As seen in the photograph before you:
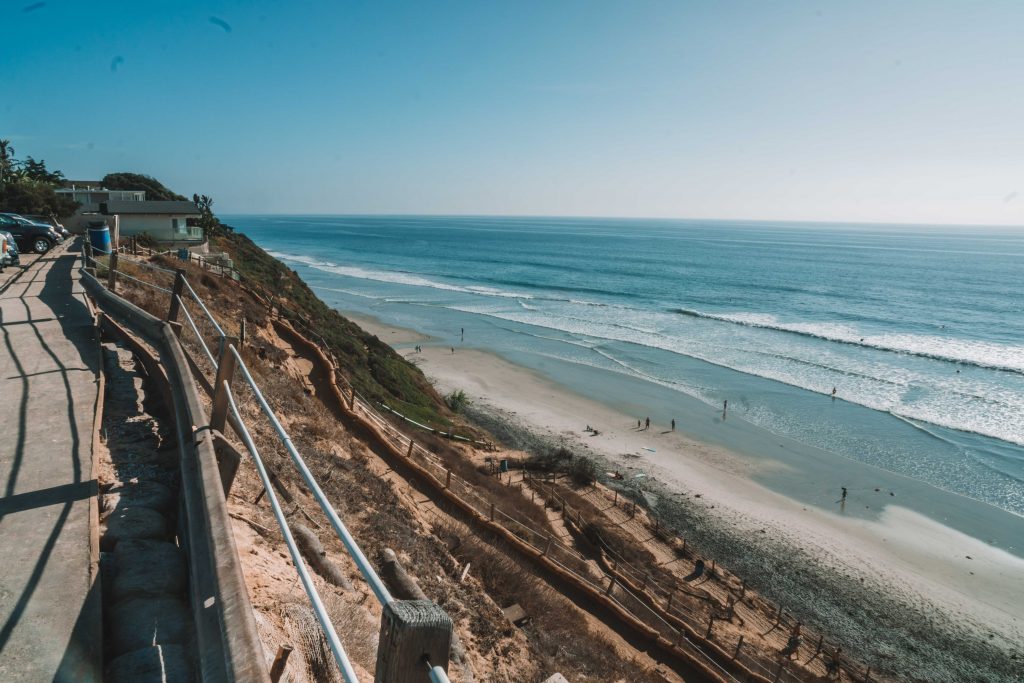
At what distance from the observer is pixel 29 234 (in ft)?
79.4

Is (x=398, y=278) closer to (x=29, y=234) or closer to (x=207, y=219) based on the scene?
(x=207, y=219)

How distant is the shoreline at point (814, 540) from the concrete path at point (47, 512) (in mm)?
20039

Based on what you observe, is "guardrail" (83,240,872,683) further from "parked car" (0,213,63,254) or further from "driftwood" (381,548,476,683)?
"parked car" (0,213,63,254)

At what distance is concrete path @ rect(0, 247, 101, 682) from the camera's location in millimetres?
3123

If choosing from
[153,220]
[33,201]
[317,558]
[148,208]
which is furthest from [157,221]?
[317,558]

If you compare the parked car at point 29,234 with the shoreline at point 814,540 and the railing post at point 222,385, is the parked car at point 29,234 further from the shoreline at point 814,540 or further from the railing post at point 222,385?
the railing post at point 222,385

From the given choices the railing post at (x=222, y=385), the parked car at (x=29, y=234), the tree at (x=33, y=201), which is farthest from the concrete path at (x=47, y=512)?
the tree at (x=33, y=201)

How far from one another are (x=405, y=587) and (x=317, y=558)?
1.45 meters

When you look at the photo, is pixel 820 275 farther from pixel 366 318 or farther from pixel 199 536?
pixel 199 536

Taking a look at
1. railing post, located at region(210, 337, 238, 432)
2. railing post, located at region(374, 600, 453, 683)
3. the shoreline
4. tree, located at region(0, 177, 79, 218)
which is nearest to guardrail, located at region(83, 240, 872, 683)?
the shoreline

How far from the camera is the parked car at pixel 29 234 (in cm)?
2389

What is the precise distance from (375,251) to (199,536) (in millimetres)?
142837

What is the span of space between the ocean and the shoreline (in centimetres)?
165

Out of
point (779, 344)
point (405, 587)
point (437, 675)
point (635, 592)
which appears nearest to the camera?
point (437, 675)
